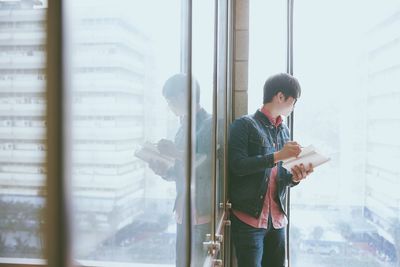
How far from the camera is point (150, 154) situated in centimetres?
70

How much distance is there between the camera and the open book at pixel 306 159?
192cm

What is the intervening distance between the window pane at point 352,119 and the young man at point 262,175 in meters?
A: 0.65

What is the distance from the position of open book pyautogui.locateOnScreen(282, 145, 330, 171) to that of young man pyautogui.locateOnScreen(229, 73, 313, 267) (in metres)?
0.03

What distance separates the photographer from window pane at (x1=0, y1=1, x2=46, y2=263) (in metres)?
0.36

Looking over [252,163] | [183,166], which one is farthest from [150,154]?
[252,163]

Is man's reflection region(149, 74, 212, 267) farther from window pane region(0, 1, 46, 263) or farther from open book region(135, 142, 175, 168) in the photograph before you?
window pane region(0, 1, 46, 263)

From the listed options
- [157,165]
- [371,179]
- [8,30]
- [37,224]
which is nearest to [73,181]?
[37,224]

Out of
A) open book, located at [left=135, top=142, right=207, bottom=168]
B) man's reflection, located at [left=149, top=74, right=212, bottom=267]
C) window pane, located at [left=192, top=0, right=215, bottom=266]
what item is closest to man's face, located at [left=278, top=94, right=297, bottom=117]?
window pane, located at [left=192, top=0, right=215, bottom=266]

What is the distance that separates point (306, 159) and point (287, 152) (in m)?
0.17

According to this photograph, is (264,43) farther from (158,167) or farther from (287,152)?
(158,167)

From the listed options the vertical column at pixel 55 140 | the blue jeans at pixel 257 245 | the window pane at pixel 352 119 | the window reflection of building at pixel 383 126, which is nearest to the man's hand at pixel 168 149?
the vertical column at pixel 55 140

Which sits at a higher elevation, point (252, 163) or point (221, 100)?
point (221, 100)

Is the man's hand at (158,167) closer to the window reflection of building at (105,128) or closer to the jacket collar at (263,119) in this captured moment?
the window reflection of building at (105,128)

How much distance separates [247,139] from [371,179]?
1.18 meters
